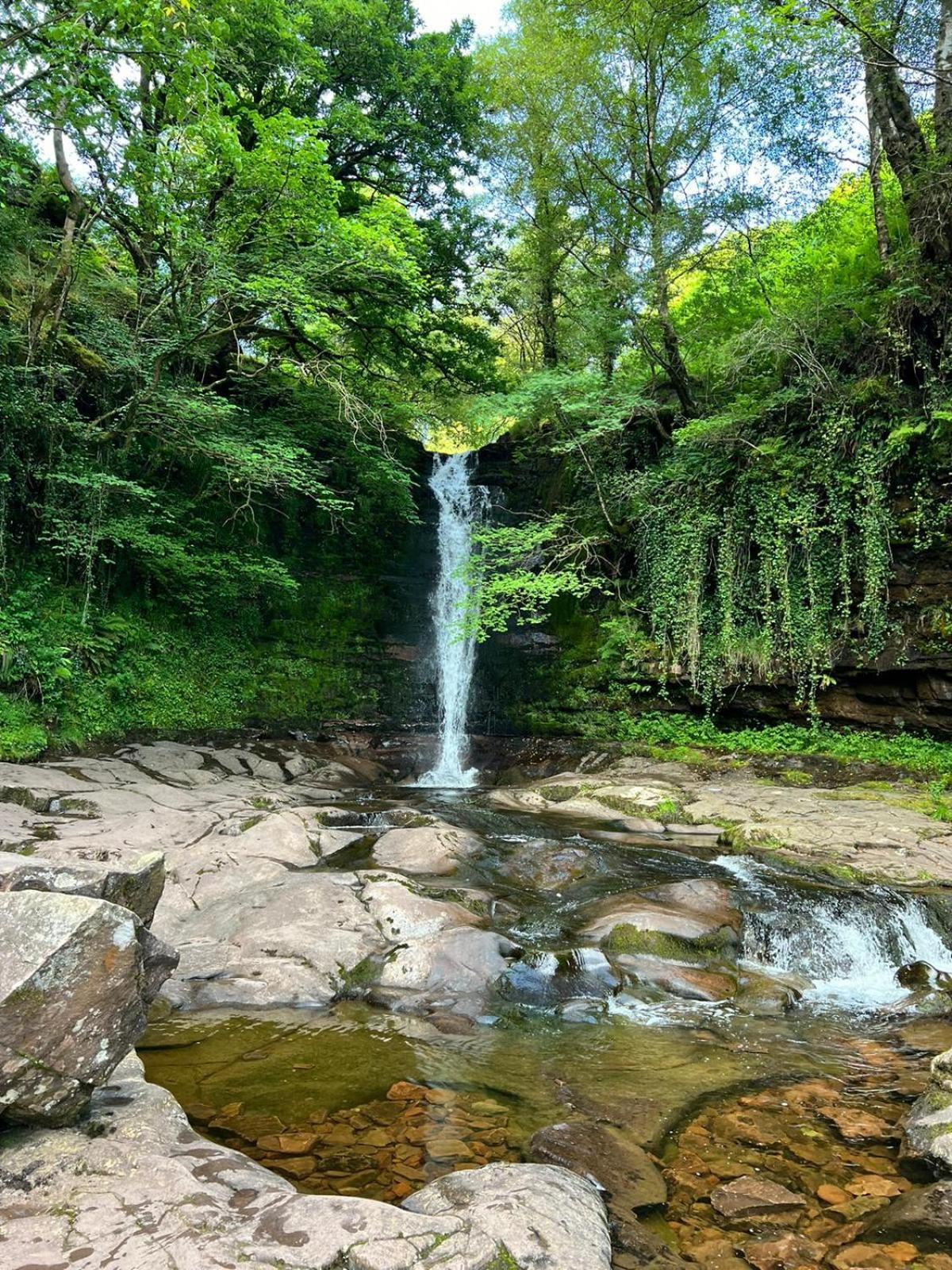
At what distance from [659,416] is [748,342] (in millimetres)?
2523

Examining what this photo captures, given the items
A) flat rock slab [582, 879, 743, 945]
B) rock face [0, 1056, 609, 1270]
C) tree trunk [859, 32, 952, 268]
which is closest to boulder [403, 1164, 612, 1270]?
rock face [0, 1056, 609, 1270]

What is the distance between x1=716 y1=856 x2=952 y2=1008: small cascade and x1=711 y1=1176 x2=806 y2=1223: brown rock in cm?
238

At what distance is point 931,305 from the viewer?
30.8 feet

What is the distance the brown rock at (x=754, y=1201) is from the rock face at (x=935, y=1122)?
0.63 meters

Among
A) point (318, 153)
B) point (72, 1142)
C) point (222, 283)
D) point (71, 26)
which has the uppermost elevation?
point (318, 153)

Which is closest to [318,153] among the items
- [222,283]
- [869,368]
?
[222,283]

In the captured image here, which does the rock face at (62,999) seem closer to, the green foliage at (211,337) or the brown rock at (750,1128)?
the brown rock at (750,1128)

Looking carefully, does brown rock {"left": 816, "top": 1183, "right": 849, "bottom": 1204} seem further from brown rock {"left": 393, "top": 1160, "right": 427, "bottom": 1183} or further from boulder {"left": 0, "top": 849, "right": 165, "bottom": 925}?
boulder {"left": 0, "top": 849, "right": 165, "bottom": 925}

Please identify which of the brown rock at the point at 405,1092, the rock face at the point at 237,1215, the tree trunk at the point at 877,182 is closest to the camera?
the rock face at the point at 237,1215

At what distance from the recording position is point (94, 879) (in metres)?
3.04

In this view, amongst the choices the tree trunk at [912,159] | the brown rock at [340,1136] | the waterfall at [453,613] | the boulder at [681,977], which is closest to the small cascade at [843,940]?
the boulder at [681,977]

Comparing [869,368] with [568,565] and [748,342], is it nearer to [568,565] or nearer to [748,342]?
[748,342]

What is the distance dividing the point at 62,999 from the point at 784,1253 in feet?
8.87

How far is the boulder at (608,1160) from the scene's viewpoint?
2.60 m
